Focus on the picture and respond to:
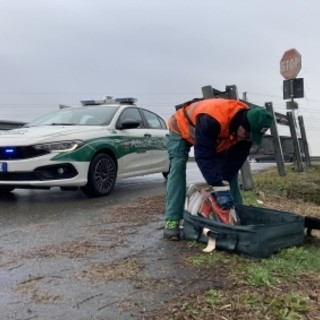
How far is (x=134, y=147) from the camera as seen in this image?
8547mm

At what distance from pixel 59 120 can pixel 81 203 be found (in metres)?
1.91

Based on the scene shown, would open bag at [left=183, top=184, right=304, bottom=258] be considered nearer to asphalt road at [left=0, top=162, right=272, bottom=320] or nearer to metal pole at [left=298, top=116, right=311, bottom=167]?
asphalt road at [left=0, top=162, right=272, bottom=320]

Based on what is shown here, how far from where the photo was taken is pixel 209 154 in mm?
4363

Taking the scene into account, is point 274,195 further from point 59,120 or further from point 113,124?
point 59,120

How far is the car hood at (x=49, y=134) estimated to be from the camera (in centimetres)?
708

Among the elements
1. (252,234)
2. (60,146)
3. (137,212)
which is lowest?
(137,212)

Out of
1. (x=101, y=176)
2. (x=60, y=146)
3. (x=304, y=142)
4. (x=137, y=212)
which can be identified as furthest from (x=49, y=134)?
(x=304, y=142)

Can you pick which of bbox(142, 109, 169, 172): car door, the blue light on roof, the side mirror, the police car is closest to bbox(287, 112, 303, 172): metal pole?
bbox(142, 109, 169, 172): car door

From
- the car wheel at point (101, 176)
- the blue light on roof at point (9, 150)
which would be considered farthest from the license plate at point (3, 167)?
the car wheel at point (101, 176)

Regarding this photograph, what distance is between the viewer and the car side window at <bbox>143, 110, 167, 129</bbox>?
9422 millimetres

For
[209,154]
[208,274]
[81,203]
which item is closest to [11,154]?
[81,203]

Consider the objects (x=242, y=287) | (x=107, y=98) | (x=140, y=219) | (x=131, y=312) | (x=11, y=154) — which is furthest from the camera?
(x=107, y=98)

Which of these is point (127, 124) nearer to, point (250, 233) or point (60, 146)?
point (60, 146)

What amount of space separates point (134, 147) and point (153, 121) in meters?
→ 1.21
